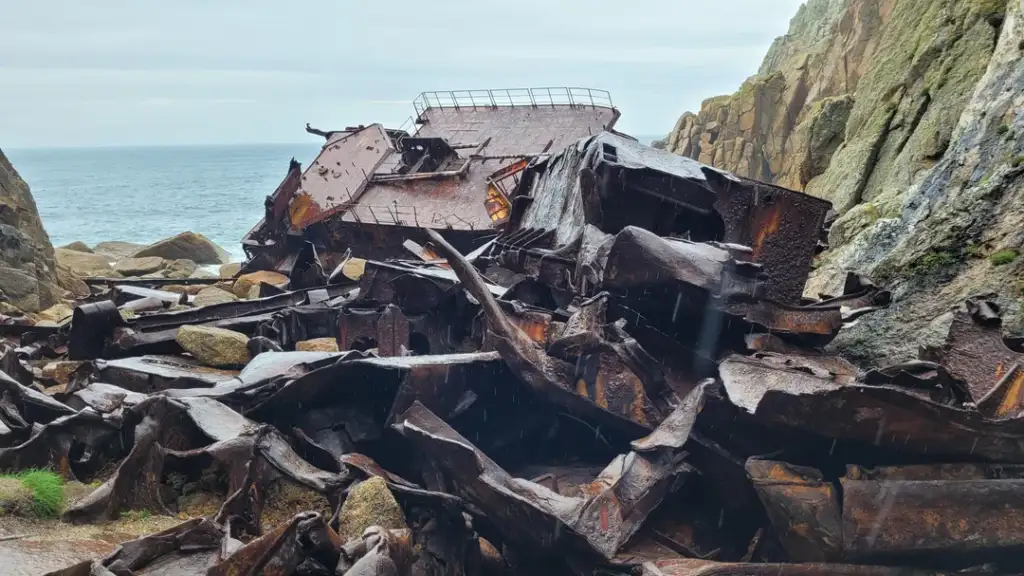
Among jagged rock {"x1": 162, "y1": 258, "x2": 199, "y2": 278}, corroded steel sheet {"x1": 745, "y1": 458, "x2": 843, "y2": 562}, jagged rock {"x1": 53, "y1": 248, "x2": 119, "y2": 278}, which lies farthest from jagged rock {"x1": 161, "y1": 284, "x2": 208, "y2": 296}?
corroded steel sheet {"x1": 745, "y1": 458, "x2": 843, "y2": 562}

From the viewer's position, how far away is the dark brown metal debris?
3.16 meters

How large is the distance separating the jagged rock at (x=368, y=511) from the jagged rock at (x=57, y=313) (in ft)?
28.3

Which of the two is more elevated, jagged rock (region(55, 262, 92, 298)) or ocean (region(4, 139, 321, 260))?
jagged rock (region(55, 262, 92, 298))

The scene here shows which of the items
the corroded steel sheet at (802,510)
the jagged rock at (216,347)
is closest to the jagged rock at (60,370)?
the jagged rock at (216,347)

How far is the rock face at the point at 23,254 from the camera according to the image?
11.5m

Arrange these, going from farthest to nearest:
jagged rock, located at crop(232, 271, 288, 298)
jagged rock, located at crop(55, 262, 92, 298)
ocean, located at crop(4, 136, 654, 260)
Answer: ocean, located at crop(4, 136, 654, 260)
jagged rock, located at crop(55, 262, 92, 298)
jagged rock, located at crop(232, 271, 288, 298)

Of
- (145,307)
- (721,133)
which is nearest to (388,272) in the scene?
(145,307)

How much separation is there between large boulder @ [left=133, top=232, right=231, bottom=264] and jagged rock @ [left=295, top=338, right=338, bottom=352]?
1758cm

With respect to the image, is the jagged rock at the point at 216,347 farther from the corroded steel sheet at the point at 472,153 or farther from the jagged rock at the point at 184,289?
the jagged rock at the point at 184,289

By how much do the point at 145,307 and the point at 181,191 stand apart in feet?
225

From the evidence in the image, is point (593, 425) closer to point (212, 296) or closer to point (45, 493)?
point (45, 493)

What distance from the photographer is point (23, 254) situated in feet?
40.7

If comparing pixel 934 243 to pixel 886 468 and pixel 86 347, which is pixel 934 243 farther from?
pixel 86 347

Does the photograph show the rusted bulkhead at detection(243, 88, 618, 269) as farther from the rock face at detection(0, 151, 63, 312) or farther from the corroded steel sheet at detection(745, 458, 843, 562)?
the corroded steel sheet at detection(745, 458, 843, 562)
